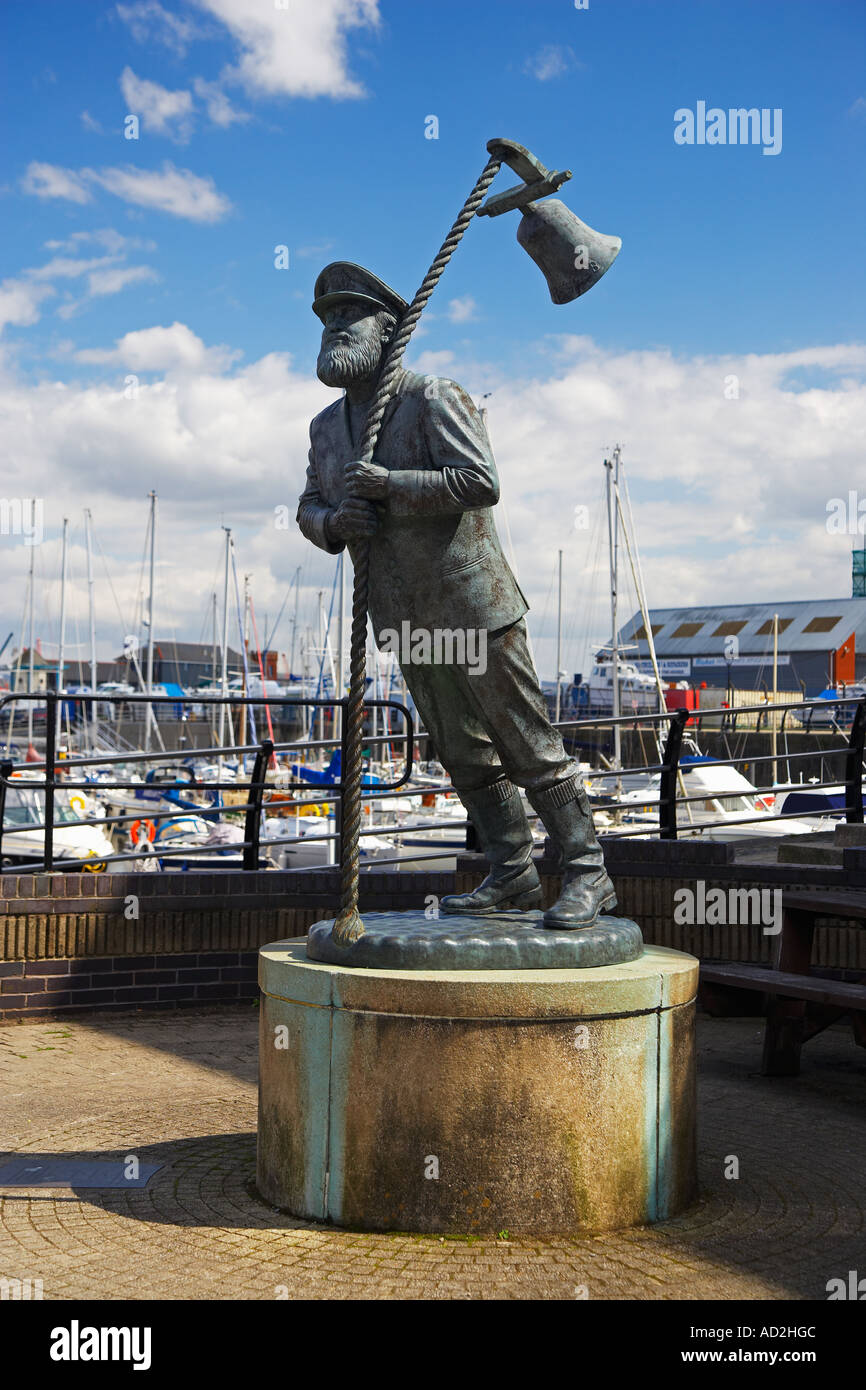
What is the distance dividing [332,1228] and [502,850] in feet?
5.36

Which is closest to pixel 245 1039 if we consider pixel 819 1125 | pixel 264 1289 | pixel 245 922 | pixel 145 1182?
pixel 245 922

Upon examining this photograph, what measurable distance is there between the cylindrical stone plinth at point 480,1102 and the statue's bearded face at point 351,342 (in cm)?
211

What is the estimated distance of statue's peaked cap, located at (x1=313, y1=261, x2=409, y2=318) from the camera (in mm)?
4793

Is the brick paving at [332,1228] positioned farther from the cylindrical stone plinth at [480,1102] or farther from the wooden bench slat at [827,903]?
the wooden bench slat at [827,903]

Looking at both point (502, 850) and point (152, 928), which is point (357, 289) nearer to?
point (502, 850)

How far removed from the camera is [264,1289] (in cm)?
362

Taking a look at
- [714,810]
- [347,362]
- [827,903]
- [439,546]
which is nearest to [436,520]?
[439,546]

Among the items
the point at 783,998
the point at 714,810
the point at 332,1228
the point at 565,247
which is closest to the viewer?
the point at 332,1228

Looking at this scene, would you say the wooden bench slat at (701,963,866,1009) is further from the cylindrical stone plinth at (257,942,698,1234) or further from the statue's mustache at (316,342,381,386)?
the statue's mustache at (316,342,381,386)

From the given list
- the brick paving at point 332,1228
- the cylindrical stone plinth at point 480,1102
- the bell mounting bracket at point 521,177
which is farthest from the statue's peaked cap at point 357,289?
the brick paving at point 332,1228

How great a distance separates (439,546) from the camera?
4.67 metres

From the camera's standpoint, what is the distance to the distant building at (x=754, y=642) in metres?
72.2

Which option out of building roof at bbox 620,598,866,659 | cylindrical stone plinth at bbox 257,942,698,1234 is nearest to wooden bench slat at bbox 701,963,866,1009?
cylindrical stone plinth at bbox 257,942,698,1234
